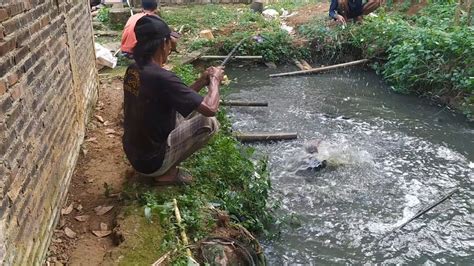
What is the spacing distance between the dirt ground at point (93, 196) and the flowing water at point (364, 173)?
5.11 ft

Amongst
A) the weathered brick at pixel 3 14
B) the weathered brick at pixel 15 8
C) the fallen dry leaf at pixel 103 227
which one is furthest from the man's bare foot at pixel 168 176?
the weathered brick at pixel 3 14

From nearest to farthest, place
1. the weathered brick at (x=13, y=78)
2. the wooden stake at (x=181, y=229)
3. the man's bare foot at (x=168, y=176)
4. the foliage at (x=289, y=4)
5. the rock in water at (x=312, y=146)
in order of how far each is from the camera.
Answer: the weathered brick at (x=13, y=78) → the wooden stake at (x=181, y=229) → the man's bare foot at (x=168, y=176) → the rock in water at (x=312, y=146) → the foliage at (x=289, y=4)

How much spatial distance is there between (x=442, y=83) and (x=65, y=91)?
6599mm

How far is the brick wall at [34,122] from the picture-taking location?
2441 millimetres

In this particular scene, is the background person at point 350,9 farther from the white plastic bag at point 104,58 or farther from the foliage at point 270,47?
the white plastic bag at point 104,58

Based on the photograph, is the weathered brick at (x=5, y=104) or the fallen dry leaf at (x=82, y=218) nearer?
the weathered brick at (x=5, y=104)

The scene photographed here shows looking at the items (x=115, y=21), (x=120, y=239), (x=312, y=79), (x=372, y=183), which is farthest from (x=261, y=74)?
(x=120, y=239)

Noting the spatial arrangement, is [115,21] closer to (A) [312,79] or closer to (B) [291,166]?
(A) [312,79]

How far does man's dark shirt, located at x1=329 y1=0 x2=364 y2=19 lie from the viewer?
10.5 m

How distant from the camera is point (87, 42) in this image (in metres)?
5.80

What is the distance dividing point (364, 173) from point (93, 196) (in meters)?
3.32

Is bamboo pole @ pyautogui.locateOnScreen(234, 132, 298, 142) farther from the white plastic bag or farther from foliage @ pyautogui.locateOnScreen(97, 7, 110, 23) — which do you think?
foliage @ pyautogui.locateOnScreen(97, 7, 110, 23)

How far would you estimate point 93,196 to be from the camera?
3.90 meters

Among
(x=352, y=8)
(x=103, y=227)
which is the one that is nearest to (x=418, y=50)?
(x=352, y=8)
